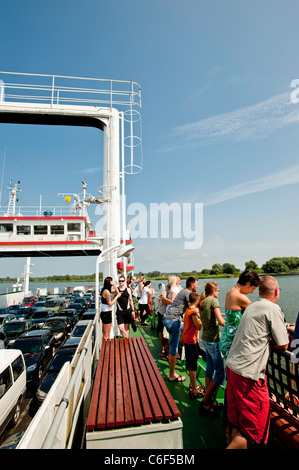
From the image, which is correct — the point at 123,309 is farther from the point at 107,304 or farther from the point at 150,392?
the point at 150,392

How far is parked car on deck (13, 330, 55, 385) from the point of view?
684cm

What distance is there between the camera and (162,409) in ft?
6.52

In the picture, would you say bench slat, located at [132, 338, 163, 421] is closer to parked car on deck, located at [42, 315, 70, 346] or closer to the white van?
the white van

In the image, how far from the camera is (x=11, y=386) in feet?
17.5

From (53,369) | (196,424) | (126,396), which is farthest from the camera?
(53,369)

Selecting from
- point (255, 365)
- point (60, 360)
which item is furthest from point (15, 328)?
point (255, 365)

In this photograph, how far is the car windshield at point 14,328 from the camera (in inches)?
424

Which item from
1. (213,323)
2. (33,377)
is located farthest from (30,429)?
(33,377)

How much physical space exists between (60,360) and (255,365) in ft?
20.6

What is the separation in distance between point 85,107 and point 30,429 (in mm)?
9928

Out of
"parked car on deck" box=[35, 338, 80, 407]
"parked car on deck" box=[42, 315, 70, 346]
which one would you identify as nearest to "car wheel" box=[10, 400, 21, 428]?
"parked car on deck" box=[35, 338, 80, 407]

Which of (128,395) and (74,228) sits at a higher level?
(74,228)

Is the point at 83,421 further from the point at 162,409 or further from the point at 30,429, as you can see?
the point at 30,429

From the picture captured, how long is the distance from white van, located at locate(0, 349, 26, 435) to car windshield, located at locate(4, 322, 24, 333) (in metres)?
5.52
